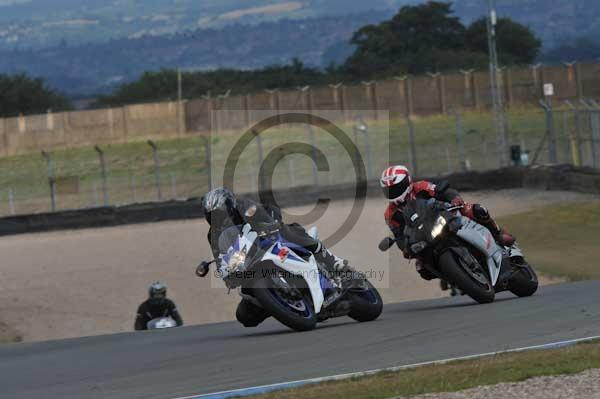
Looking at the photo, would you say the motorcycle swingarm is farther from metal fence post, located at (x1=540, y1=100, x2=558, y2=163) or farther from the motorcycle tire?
metal fence post, located at (x1=540, y1=100, x2=558, y2=163)

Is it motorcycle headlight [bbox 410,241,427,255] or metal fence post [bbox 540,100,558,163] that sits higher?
metal fence post [bbox 540,100,558,163]

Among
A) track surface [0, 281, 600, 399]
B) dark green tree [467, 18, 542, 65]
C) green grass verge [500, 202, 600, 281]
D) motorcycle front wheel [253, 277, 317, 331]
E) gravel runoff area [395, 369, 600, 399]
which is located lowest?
green grass verge [500, 202, 600, 281]

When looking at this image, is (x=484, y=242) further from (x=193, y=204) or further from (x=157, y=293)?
(x=193, y=204)

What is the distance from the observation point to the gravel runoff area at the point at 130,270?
21.2 m

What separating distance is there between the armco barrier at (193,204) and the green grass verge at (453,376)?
22.0 meters

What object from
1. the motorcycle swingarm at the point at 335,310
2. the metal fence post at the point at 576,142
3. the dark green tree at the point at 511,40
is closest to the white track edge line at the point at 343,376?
the motorcycle swingarm at the point at 335,310

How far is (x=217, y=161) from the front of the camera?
44250mm

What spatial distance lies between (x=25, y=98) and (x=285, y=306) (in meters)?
93.3

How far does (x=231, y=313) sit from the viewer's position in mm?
21047

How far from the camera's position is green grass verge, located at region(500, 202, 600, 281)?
892 inches

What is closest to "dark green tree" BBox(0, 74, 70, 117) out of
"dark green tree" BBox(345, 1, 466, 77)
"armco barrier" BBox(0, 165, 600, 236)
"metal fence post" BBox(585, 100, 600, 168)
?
"dark green tree" BBox(345, 1, 466, 77)

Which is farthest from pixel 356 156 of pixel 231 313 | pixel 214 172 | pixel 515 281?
pixel 515 281

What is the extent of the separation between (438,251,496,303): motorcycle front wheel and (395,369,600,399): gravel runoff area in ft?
14.6

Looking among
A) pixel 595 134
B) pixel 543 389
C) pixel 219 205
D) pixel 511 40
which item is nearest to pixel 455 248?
pixel 219 205
